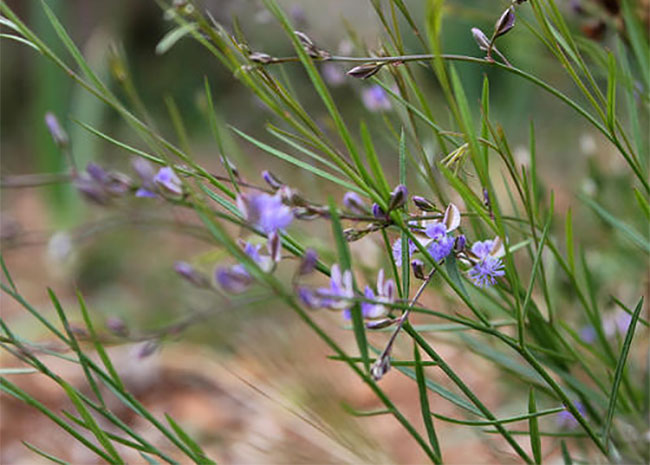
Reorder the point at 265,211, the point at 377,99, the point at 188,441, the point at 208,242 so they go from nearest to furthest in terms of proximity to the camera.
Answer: the point at 265,211, the point at 188,441, the point at 208,242, the point at 377,99

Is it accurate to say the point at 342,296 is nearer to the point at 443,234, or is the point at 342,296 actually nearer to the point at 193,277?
the point at 443,234

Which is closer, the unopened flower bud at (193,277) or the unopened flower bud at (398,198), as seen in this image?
the unopened flower bud at (398,198)

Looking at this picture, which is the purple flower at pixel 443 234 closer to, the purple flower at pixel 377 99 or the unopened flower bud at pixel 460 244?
the unopened flower bud at pixel 460 244

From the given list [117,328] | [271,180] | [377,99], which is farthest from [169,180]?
[377,99]

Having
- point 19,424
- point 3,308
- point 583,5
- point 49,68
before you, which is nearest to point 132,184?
point 583,5

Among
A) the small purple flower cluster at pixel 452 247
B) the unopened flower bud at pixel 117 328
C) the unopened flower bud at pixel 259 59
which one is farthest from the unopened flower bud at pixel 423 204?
the unopened flower bud at pixel 117 328

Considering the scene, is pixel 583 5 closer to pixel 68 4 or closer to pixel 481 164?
pixel 481 164

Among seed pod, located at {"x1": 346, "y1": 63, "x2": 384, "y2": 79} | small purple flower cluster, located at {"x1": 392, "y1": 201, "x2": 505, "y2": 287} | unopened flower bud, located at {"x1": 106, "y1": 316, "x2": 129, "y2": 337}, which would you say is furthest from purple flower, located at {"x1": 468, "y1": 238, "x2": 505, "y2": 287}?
unopened flower bud, located at {"x1": 106, "y1": 316, "x2": 129, "y2": 337}
